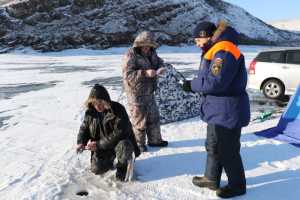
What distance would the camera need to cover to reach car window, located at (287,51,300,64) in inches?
452

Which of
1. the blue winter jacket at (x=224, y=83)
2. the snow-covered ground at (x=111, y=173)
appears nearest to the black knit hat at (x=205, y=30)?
the blue winter jacket at (x=224, y=83)

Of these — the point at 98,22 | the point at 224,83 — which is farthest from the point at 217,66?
the point at 98,22

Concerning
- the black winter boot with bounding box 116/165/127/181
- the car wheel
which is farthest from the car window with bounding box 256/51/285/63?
the black winter boot with bounding box 116/165/127/181

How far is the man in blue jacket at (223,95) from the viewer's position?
435 centimetres

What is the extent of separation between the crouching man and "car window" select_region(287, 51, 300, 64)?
23.6 ft

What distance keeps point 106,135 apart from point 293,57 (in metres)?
7.51

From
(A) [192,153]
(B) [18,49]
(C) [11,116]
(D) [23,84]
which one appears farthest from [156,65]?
(B) [18,49]

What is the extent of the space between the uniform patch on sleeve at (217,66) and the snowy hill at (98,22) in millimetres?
33997

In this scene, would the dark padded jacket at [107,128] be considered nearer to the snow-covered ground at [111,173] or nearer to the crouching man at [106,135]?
the crouching man at [106,135]

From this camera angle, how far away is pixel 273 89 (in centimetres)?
1174

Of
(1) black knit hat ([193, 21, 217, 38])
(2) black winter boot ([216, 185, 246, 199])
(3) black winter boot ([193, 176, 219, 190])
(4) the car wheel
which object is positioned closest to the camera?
(1) black knit hat ([193, 21, 217, 38])

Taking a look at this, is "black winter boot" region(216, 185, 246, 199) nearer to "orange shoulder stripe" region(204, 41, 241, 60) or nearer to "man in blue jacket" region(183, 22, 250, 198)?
"man in blue jacket" region(183, 22, 250, 198)

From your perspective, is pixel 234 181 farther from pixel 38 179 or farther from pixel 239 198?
pixel 38 179

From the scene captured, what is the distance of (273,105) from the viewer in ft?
35.2
